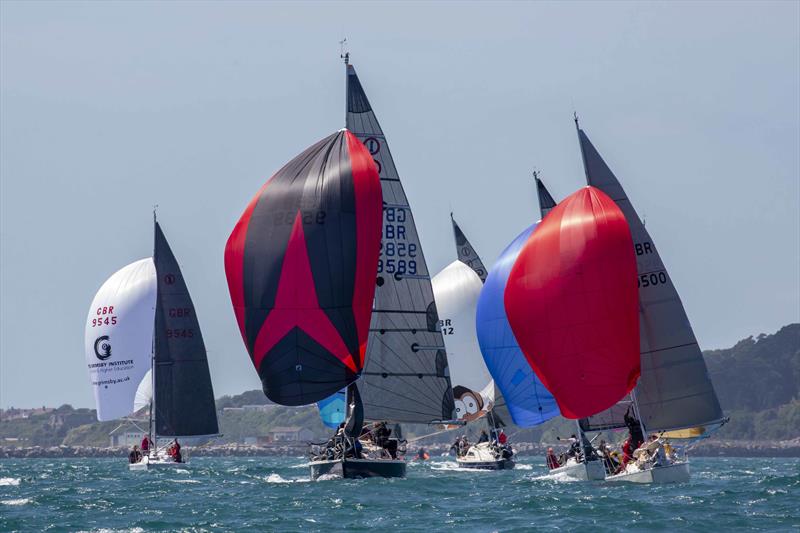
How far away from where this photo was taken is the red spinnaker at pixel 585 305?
3788 cm

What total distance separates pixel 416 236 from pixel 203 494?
1157 cm

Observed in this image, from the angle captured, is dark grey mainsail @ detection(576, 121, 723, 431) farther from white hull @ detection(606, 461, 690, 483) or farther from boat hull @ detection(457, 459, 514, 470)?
boat hull @ detection(457, 459, 514, 470)

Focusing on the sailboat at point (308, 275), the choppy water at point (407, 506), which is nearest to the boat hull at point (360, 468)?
the sailboat at point (308, 275)

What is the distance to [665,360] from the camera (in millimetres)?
40281

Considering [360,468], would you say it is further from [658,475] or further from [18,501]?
[18,501]

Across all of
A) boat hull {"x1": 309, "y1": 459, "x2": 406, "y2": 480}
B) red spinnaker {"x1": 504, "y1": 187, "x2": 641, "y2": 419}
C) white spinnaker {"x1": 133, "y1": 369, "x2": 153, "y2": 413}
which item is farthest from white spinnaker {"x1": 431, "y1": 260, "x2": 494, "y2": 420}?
red spinnaker {"x1": 504, "y1": 187, "x2": 641, "y2": 419}

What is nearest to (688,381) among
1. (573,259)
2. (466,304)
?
(573,259)

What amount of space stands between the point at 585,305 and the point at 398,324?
1041 centimetres

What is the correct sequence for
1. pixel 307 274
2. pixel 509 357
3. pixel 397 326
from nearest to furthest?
pixel 307 274
pixel 397 326
pixel 509 357

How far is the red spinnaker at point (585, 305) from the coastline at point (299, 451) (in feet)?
327

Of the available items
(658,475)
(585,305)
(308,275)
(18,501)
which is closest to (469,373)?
(308,275)

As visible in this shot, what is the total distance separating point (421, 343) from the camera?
47281 mm

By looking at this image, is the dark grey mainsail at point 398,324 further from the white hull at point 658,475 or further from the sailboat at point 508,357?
the white hull at point 658,475

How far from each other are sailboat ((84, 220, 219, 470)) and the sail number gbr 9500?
20.8 meters
